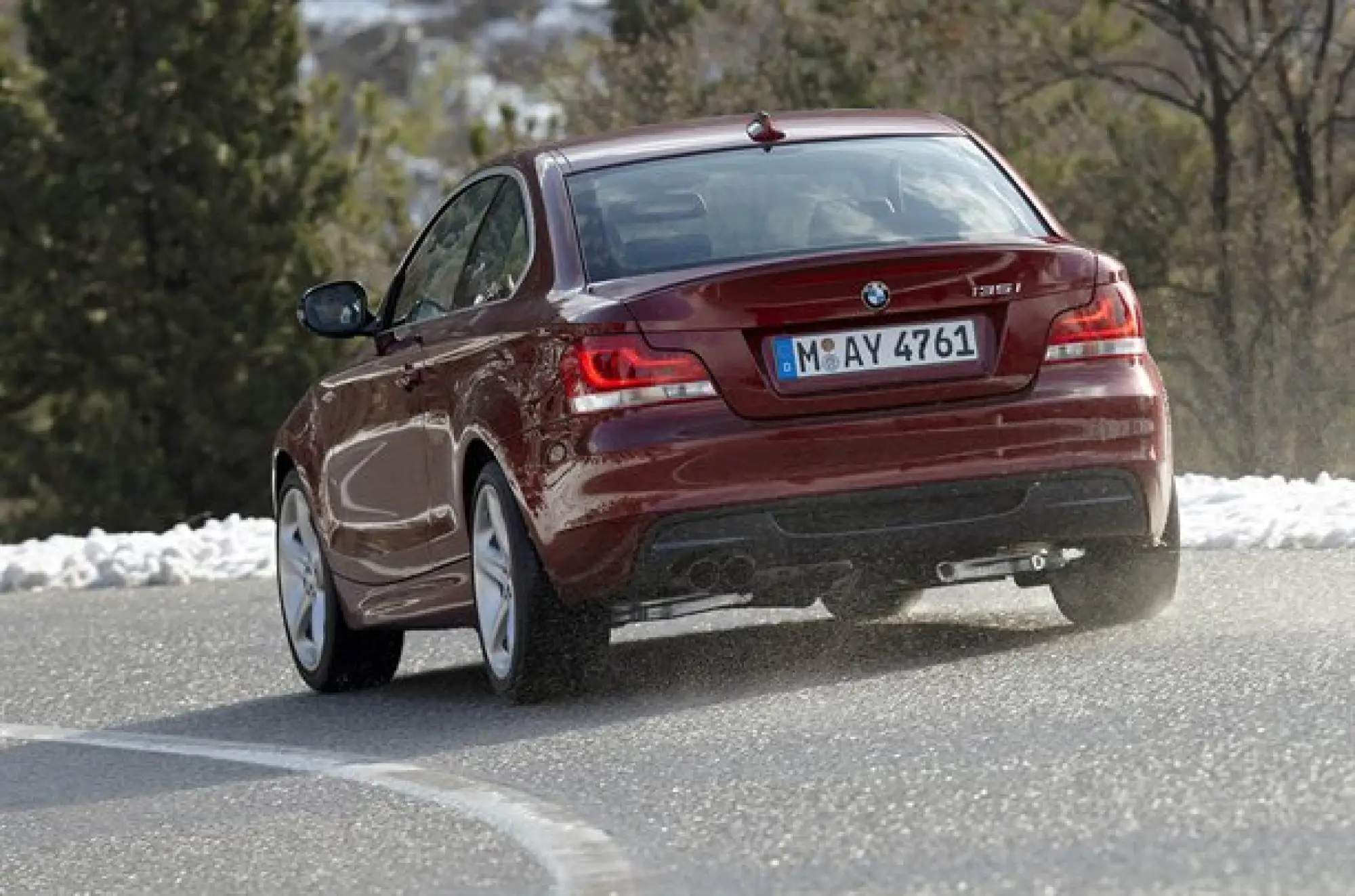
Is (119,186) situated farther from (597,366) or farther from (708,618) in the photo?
(597,366)

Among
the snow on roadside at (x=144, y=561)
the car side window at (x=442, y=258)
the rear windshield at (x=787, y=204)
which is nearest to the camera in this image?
the rear windshield at (x=787, y=204)

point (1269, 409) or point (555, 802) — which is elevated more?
point (555, 802)

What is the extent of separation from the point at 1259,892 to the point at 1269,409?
2033 cm

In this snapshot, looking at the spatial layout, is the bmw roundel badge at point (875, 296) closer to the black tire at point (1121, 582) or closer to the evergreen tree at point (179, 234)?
the black tire at point (1121, 582)

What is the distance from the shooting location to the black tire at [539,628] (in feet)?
31.0

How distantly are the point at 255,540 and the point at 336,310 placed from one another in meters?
8.50

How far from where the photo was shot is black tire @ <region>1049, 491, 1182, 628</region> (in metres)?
10.0

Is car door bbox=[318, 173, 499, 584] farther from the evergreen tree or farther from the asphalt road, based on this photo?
the evergreen tree

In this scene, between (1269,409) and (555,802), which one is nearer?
(555,802)

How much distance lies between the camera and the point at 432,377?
10.3 m

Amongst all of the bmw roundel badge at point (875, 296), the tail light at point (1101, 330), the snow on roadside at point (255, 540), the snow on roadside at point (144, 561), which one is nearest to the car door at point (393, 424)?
the bmw roundel badge at point (875, 296)

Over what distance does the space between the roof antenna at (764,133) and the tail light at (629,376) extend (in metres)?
1.22

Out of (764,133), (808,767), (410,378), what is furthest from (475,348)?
(808,767)

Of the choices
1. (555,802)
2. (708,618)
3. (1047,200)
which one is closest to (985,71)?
(1047,200)
